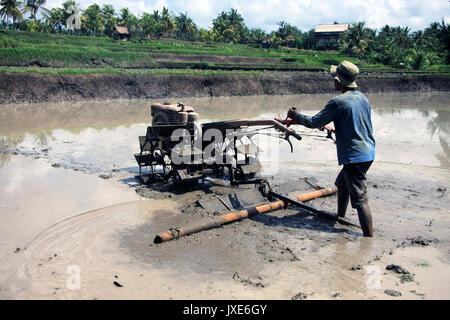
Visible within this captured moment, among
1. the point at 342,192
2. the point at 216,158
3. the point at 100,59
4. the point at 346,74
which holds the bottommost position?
the point at 342,192

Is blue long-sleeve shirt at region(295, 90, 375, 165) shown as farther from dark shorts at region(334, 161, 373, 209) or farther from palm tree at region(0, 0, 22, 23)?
palm tree at region(0, 0, 22, 23)

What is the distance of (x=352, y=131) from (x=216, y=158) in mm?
2811

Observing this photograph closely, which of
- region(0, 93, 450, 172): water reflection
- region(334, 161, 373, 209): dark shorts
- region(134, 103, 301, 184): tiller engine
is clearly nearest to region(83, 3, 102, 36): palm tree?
region(0, 93, 450, 172): water reflection

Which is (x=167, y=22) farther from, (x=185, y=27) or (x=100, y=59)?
(x=100, y=59)

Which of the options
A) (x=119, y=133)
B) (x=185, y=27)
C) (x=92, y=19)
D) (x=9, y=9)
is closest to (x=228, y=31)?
(x=185, y=27)

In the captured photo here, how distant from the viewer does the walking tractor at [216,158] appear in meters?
5.91

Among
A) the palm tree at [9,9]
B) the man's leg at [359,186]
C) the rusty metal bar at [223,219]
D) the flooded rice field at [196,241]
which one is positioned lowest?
the flooded rice field at [196,241]

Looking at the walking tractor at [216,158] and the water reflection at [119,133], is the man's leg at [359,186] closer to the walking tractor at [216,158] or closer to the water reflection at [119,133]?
the walking tractor at [216,158]

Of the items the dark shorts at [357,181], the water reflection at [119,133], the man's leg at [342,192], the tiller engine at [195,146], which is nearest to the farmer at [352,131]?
the dark shorts at [357,181]

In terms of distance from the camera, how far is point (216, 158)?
22.9 ft

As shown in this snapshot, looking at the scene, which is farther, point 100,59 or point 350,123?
point 100,59

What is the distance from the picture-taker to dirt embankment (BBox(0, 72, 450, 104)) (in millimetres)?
21281

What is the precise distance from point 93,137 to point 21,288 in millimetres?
8771

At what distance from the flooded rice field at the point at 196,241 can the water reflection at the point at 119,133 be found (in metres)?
0.22
